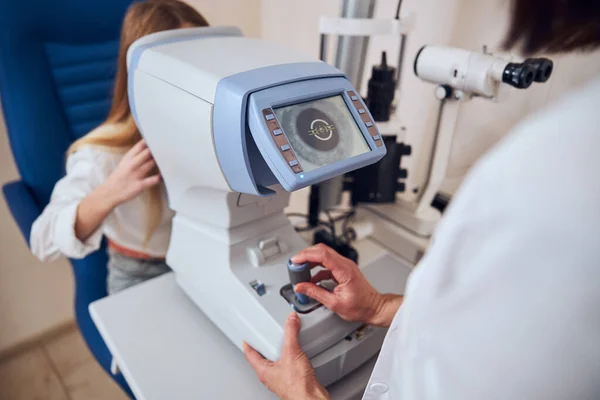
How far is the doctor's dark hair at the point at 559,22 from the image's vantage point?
0.38 m

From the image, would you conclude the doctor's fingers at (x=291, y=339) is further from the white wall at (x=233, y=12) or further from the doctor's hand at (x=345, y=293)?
the white wall at (x=233, y=12)

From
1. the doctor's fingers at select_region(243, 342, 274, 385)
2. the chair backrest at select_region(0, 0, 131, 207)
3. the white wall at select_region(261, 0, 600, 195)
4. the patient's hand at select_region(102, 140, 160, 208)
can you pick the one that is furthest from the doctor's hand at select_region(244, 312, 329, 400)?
the chair backrest at select_region(0, 0, 131, 207)

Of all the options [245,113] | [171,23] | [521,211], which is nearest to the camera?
[521,211]

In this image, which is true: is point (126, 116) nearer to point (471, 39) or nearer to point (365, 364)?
point (365, 364)

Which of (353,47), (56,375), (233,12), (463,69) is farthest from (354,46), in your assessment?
(56,375)

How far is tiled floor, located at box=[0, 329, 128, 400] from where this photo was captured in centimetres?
150

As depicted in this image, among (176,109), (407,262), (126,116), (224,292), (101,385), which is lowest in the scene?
Answer: (101,385)

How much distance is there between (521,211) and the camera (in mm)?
300

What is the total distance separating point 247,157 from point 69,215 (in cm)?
52

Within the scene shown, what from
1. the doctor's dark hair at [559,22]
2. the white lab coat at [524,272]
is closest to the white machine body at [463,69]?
the doctor's dark hair at [559,22]

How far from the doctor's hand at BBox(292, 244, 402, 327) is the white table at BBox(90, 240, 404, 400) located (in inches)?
3.9

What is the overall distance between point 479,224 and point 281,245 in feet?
1.49

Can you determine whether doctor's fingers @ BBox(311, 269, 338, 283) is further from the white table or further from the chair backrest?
the chair backrest

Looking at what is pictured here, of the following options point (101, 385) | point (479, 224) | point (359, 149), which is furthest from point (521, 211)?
point (101, 385)
